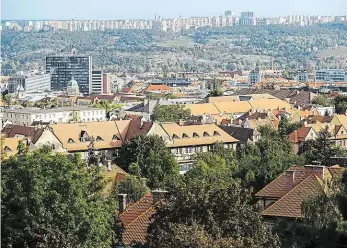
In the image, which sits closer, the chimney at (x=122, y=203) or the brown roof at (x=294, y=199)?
the brown roof at (x=294, y=199)

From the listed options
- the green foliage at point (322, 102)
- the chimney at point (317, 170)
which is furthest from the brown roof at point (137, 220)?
the green foliage at point (322, 102)

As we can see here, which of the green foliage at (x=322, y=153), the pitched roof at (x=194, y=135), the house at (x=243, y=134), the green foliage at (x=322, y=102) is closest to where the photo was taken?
the green foliage at (x=322, y=153)

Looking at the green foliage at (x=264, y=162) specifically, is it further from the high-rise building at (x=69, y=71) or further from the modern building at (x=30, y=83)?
the high-rise building at (x=69, y=71)

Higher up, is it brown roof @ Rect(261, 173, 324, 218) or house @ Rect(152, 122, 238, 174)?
brown roof @ Rect(261, 173, 324, 218)

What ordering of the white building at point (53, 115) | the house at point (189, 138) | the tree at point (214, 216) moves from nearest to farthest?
the tree at point (214, 216) < the house at point (189, 138) < the white building at point (53, 115)

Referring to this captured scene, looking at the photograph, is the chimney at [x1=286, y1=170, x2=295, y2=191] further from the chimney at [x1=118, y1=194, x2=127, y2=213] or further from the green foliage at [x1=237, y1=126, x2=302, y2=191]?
the chimney at [x1=118, y1=194, x2=127, y2=213]

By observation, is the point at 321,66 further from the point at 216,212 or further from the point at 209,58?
the point at 216,212

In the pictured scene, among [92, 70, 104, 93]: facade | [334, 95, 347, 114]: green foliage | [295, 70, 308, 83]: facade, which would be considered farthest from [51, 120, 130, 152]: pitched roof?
[295, 70, 308, 83]: facade

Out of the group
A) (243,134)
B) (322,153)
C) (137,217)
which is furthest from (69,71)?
(137,217)
